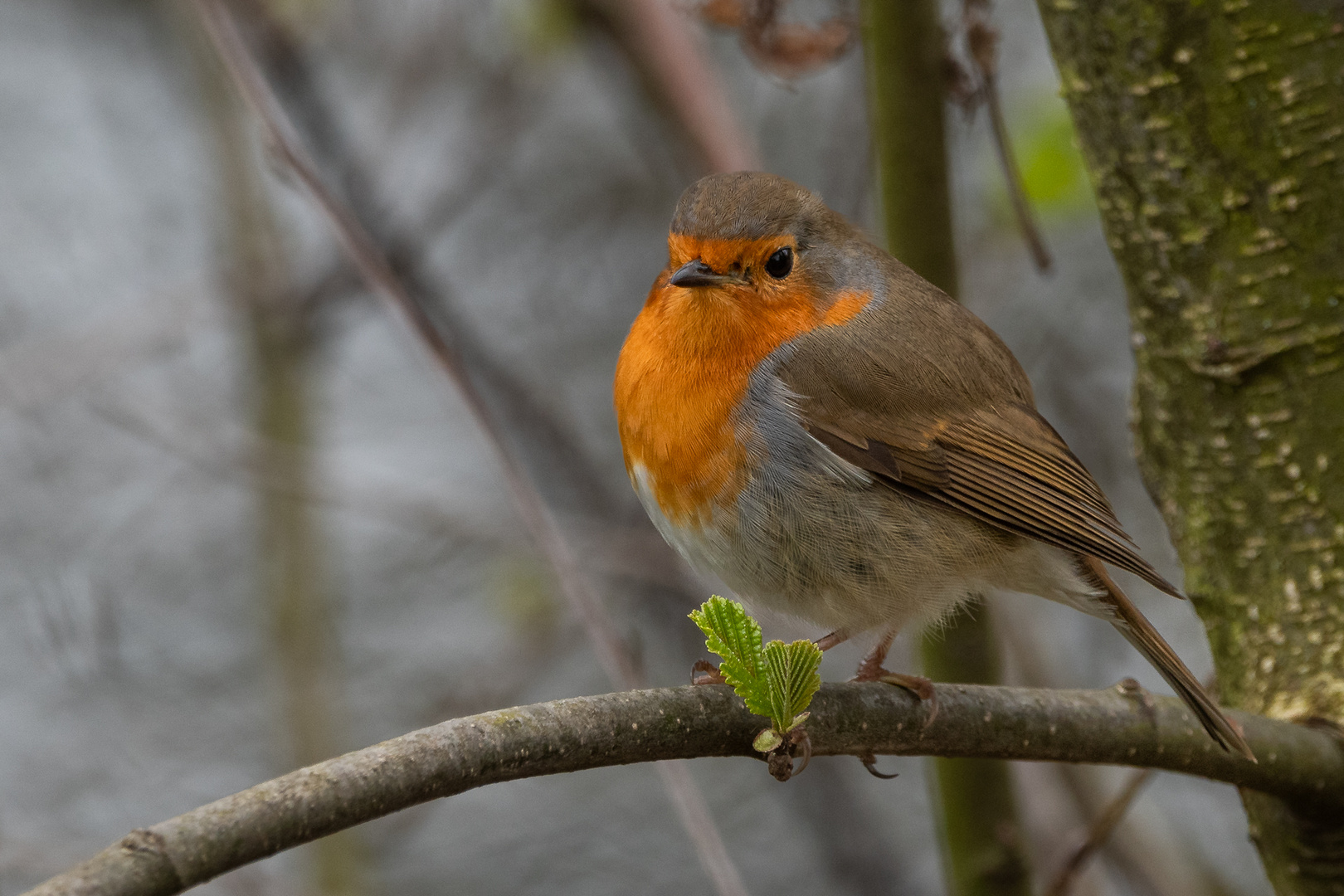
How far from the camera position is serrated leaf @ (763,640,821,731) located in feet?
4.99

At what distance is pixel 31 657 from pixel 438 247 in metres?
2.44

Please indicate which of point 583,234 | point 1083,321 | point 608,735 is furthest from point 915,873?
point 608,735

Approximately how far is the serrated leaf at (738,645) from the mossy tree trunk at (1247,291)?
0.97 meters

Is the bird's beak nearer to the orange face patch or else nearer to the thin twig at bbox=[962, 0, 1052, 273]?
the orange face patch

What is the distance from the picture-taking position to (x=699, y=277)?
2443 millimetres

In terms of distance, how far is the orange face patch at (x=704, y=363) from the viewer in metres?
2.42

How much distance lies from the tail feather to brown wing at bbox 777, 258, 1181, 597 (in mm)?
92

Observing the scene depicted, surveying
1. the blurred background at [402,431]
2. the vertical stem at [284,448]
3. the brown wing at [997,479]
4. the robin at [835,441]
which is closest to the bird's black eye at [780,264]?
the robin at [835,441]

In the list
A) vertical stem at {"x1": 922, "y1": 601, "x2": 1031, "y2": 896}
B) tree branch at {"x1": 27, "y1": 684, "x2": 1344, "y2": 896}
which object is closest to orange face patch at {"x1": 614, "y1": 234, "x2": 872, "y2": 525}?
tree branch at {"x1": 27, "y1": 684, "x2": 1344, "y2": 896}

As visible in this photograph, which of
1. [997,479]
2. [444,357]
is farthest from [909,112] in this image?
[444,357]

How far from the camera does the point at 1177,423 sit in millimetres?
2402

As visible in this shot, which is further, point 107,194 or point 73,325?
point 107,194

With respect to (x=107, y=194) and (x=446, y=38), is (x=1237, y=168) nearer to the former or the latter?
(x=446, y=38)

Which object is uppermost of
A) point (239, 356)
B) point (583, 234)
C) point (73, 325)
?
point (583, 234)
